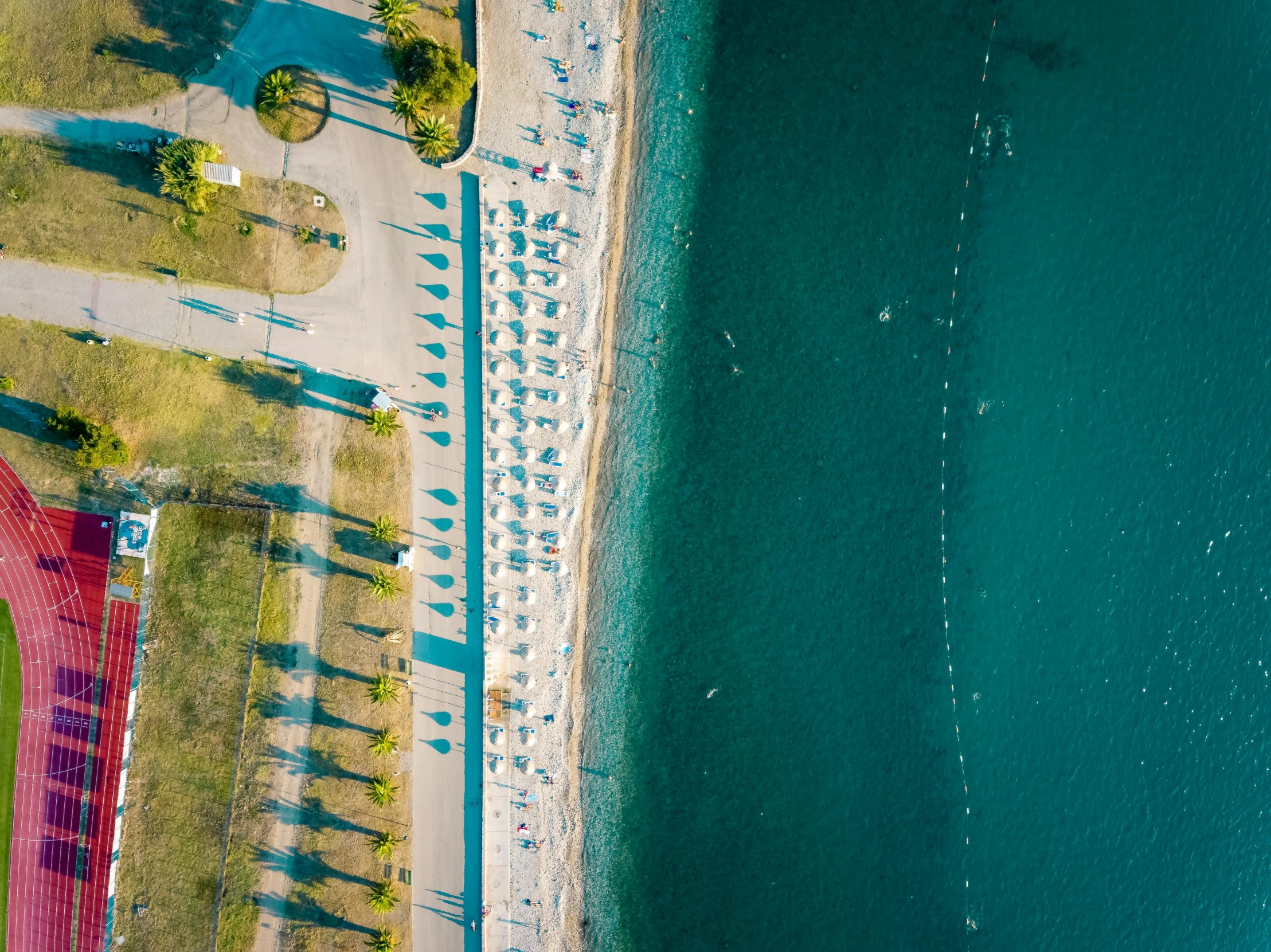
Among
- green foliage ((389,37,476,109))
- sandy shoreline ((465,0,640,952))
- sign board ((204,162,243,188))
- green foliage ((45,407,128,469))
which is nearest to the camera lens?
green foliage ((389,37,476,109))

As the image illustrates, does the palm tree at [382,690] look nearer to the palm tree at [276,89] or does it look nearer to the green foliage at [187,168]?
the green foliage at [187,168]

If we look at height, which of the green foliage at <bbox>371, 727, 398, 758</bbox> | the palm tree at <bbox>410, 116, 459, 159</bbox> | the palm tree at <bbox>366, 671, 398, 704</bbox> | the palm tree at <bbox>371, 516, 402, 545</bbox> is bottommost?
the green foliage at <bbox>371, 727, 398, 758</bbox>

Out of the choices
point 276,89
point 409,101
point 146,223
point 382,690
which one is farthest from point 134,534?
point 409,101

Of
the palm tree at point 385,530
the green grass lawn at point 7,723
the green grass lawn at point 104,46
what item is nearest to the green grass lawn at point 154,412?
the palm tree at point 385,530

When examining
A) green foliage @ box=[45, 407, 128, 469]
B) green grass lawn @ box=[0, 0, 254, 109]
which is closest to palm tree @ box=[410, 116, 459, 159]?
green grass lawn @ box=[0, 0, 254, 109]

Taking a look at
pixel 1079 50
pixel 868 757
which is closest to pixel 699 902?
pixel 868 757

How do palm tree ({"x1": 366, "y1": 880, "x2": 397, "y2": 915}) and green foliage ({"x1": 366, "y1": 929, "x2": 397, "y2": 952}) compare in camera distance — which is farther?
palm tree ({"x1": 366, "y1": 880, "x2": 397, "y2": 915})

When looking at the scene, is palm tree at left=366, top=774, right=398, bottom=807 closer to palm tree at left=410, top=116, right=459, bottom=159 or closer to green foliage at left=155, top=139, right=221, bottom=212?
green foliage at left=155, top=139, right=221, bottom=212

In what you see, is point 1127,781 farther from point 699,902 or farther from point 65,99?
point 65,99
